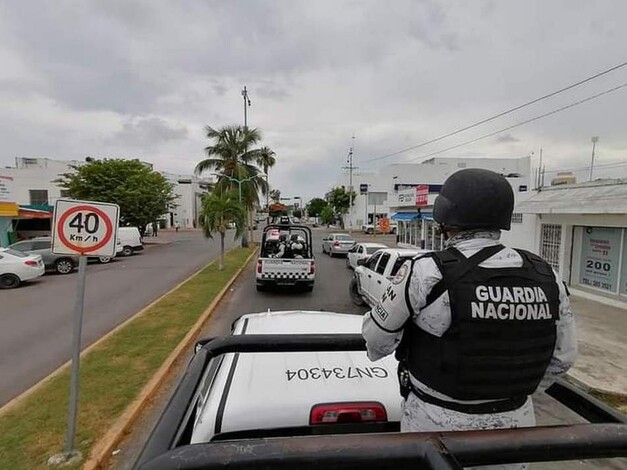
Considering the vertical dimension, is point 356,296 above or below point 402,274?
below

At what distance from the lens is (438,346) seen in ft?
4.32

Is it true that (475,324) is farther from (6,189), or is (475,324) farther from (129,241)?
(6,189)

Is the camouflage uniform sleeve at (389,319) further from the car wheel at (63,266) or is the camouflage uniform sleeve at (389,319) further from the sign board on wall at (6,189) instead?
the sign board on wall at (6,189)

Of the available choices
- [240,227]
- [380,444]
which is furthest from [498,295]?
[240,227]

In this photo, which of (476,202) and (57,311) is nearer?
(476,202)

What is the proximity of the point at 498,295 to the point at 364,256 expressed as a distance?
13994 millimetres

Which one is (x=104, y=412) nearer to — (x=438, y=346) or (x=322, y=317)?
(x=322, y=317)

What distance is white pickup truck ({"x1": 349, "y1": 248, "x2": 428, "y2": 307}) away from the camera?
319 inches

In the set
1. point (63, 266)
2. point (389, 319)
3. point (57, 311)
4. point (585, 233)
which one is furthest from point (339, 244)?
point (389, 319)

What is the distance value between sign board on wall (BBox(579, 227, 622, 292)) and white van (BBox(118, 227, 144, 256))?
22.1 m

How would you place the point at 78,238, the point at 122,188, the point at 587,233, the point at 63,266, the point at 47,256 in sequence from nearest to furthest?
the point at 78,238 < the point at 587,233 < the point at 47,256 < the point at 63,266 < the point at 122,188

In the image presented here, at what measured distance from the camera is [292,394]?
6.94 ft

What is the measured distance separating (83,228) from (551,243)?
1357cm

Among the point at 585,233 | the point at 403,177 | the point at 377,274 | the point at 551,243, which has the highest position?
the point at 403,177
